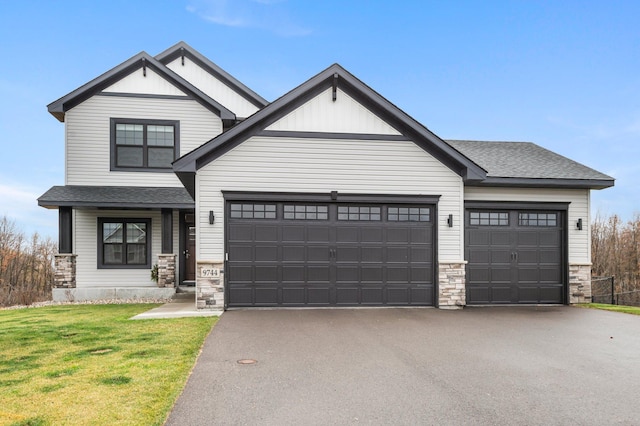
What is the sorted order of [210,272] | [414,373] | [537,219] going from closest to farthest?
1. [414,373]
2. [210,272]
3. [537,219]

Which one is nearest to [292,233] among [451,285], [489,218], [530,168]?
[451,285]

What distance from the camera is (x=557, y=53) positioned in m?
20.2

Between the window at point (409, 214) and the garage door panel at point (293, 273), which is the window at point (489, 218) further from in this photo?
the garage door panel at point (293, 273)

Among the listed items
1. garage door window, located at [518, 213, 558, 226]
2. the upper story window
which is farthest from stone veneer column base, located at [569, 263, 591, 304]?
the upper story window

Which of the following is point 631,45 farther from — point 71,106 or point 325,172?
point 71,106

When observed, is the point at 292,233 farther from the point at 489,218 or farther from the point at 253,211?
the point at 489,218

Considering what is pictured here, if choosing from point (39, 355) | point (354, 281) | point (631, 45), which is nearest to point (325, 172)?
point (354, 281)

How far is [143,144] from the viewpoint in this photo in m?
14.3

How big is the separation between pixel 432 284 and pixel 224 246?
570 cm

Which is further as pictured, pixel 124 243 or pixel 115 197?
pixel 124 243

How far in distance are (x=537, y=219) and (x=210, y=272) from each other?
31.3 ft

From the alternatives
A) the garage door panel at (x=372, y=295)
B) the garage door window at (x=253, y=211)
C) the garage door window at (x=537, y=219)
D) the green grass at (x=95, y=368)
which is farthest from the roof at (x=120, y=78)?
the garage door window at (x=537, y=219)

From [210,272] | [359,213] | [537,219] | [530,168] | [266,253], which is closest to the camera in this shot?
[210,272]

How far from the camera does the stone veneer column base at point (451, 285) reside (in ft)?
35.6
